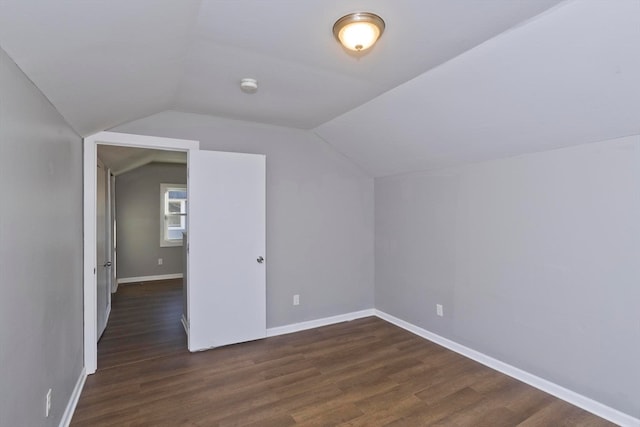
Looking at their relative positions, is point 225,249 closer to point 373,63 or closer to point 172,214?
point 373,63

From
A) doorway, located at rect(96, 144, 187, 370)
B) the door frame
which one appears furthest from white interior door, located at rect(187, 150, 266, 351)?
doorway, located at rect(96, 144, 187, 370)

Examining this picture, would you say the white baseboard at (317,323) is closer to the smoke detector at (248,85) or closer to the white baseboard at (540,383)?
the white baseboard at (540,383)

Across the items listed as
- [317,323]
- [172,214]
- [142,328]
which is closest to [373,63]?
[317,323]

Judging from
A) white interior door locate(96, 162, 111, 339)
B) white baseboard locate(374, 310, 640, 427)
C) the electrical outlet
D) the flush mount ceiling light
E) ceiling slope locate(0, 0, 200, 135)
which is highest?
the flush mount ceiling light

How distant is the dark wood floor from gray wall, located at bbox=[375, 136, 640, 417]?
304 millimetres

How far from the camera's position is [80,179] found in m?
2.82

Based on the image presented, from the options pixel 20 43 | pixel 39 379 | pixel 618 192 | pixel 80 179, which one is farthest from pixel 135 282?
pixel 618 192

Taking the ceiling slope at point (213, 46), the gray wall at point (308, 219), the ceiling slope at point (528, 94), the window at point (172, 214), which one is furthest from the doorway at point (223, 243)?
the window at point (172, 214)

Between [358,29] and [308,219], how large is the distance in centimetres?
258

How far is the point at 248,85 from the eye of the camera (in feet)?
8.47

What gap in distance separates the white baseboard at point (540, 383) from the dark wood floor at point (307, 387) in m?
0.07

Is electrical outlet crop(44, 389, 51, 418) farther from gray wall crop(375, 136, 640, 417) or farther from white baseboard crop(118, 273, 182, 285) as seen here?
white baseboard crop(118, 273, 182, 285)

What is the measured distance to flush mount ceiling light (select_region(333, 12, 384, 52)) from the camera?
170 centimetres

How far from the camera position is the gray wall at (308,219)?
3.77 metres
